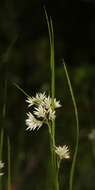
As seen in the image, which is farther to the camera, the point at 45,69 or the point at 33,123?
the point at 45,69

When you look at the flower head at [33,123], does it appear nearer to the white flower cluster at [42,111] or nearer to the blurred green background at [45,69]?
the white flower cluster at [42,111]

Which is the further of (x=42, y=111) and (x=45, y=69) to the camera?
(x=45, y=69)

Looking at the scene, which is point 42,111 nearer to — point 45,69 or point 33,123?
point 33,123

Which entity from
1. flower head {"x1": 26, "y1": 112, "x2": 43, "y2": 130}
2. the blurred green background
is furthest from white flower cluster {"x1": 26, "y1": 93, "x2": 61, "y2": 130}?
the blurred green background

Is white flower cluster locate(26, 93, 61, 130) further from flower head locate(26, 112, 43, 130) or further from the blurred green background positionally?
the blurred green background

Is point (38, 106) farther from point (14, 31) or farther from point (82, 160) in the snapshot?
point (14, 31)

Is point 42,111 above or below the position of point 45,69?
below

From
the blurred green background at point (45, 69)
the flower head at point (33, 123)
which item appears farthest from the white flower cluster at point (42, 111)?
the blurred green background at point (45, 69)

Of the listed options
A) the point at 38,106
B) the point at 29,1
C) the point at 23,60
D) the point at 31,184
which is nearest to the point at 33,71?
the point at 23,60

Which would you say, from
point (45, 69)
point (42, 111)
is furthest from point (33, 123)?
point (45, 69)
